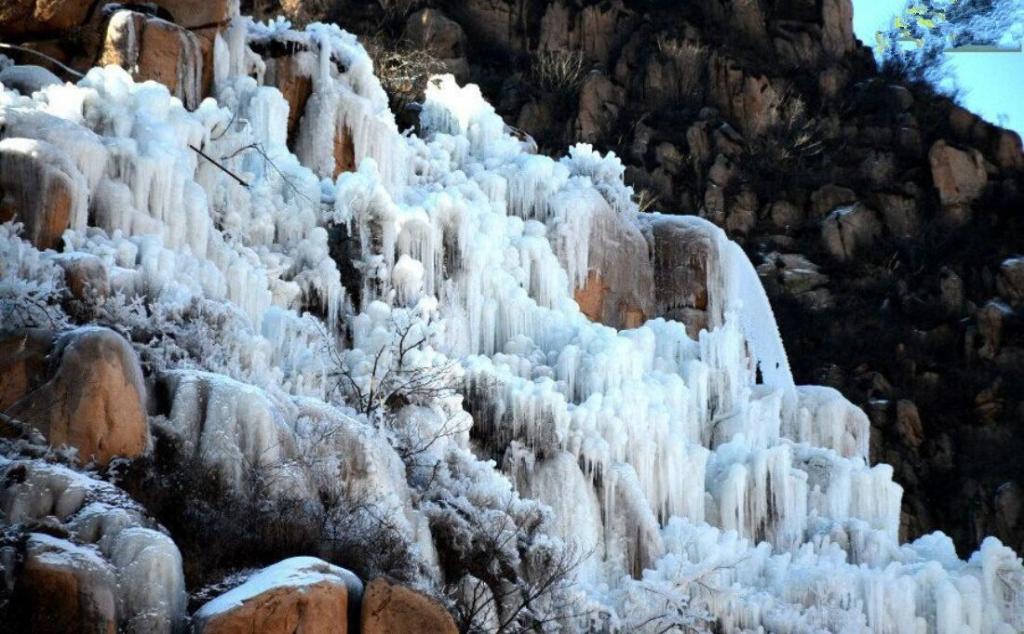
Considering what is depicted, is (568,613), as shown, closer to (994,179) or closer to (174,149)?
(174,149)

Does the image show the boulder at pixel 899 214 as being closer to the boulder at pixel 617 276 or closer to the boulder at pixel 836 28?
the boulder at pixel 836 28

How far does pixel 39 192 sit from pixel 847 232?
27211 mm

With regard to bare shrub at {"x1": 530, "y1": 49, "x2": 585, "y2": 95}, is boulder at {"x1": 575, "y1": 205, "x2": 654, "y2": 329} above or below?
below

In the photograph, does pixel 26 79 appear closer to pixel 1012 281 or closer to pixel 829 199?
pixel 829 199

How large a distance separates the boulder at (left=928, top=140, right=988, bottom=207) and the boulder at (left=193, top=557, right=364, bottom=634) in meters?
31.0

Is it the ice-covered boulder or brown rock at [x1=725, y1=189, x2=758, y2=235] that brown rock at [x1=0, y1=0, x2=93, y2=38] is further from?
brown rock at [x1=725, y1=189, x2=758, y2=235]

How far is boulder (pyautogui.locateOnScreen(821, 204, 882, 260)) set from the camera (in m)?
37.2

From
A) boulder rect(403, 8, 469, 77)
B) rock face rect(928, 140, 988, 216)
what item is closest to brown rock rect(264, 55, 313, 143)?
boulder rect(403, 8, 469, 77)

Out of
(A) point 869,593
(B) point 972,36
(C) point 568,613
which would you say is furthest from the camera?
(B) point 972,36

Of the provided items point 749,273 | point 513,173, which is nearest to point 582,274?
point 513,173

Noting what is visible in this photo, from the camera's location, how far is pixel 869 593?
16250mm

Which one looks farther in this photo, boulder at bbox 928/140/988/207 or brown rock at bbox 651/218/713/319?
boulder at bbox 928/140/988/207

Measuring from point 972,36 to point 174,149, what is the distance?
123 ft

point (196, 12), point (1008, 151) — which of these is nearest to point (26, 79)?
point (196, 12)
